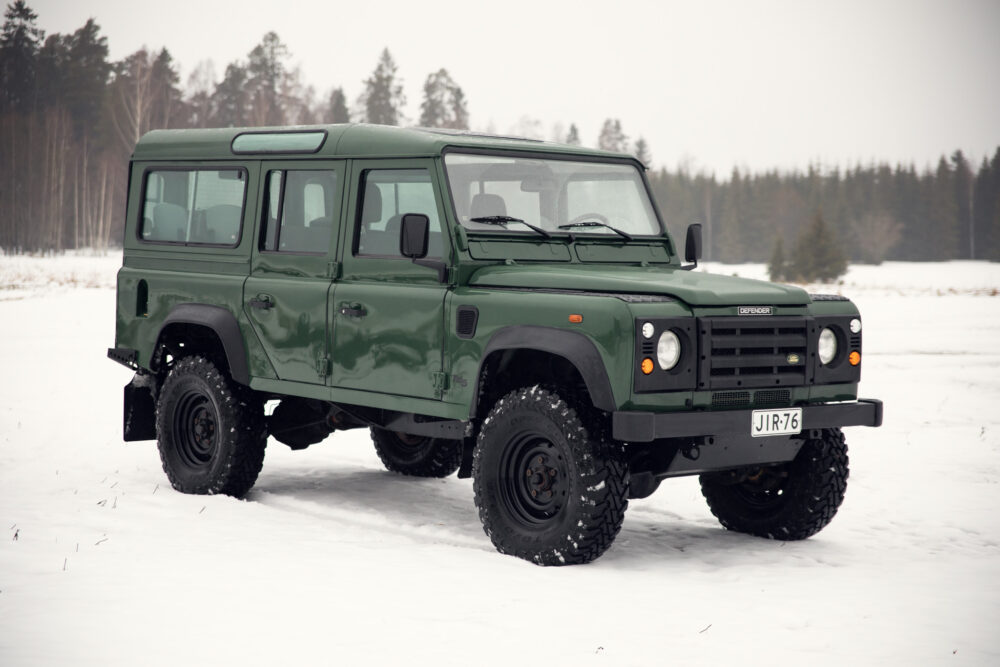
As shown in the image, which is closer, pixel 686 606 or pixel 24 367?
pixel 686 606

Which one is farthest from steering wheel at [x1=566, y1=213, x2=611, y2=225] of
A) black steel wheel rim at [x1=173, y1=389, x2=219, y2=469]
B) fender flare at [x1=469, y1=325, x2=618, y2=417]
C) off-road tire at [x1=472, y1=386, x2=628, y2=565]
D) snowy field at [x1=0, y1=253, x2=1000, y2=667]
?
black steel wheel rim at [x1=173, y1=389, x2=219, y2=469]

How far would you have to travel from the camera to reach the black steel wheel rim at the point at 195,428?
8.49m

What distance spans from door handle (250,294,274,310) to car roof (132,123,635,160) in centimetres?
95

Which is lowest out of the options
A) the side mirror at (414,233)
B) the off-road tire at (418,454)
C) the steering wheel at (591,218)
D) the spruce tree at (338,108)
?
the off-road tire at (418,454)

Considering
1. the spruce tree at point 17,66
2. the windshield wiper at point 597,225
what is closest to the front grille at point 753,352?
the windshield wiper at point 597,225

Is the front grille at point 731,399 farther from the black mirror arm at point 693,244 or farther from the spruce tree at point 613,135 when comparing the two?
the spruce tree at point 613,135

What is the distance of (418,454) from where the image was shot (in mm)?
9594

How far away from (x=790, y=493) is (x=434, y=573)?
2354 mm

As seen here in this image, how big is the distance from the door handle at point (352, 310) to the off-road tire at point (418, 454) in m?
2.34

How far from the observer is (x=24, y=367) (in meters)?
15.5

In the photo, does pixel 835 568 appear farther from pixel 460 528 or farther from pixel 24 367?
pixel 24 367

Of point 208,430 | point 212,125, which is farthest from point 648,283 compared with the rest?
point 212,125

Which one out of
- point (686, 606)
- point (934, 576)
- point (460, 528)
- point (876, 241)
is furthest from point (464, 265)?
point (876, 241)

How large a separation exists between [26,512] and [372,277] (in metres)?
2.50
